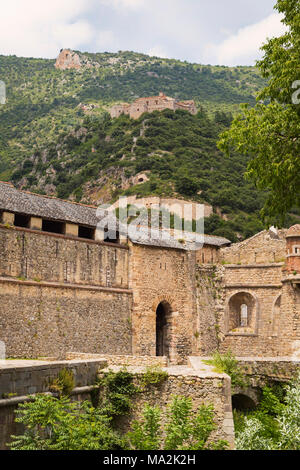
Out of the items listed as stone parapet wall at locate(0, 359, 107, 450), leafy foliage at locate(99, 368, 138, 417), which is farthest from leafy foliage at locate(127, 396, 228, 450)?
stone parapet wall at locate(0, 359, 107, 450)

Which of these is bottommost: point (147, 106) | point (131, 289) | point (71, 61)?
point (131, 289)

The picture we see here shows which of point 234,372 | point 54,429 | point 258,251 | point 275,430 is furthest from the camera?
point 258,251

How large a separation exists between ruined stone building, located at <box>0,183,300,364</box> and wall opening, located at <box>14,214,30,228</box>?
7cm

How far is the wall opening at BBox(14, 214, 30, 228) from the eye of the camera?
2362 centimetres

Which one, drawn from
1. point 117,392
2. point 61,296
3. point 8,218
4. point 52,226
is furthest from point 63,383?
point 52,226

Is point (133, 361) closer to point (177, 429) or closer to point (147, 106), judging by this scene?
point (177, 429)

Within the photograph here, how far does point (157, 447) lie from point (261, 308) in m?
19.3

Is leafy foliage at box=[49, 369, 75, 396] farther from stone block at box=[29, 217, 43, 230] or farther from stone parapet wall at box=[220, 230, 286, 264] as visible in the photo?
stone parapet wall at box=[220, 230, 286, 264]

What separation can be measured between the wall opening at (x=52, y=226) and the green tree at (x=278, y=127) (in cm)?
1138

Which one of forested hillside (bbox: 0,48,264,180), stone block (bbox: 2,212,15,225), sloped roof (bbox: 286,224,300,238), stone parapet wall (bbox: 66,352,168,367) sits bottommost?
stone parapet wall (bbox: 66,352,168,367)

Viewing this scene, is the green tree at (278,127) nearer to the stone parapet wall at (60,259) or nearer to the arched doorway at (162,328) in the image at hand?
the stone parapet wall at (60,259)

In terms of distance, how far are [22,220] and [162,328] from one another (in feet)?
33.0

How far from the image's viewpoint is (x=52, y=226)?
83.0ft

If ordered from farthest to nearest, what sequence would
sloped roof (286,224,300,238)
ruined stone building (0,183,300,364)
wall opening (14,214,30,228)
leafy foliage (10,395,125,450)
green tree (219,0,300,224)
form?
1. sloped roof (286,224,300,238)
2. wall opening (14,214,30,228)
3. ruined stone building (0,183,300,364)
4. green tree (219,0,300,224)
5. leafy foliage (10,395,125,450)
